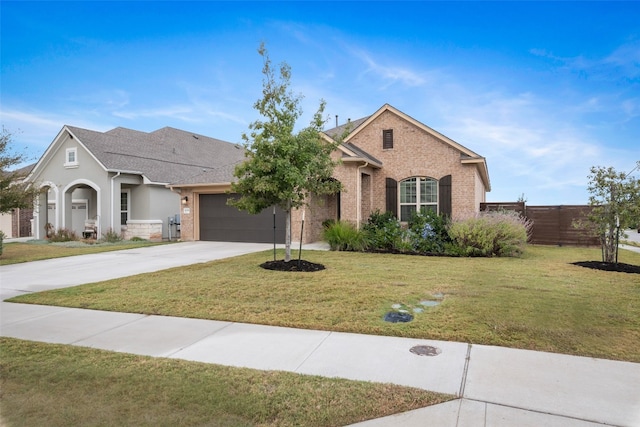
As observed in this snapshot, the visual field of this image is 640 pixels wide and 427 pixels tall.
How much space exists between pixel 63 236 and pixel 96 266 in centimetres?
1063

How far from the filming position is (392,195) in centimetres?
1775

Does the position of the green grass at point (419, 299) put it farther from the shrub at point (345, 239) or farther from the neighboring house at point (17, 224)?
the neighboring house at point (17, 224)

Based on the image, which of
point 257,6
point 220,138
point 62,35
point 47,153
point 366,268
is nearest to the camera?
point 366,268

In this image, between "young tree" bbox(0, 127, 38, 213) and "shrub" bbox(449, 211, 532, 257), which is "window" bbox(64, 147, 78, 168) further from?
"shrub" bbox(449, 211, 532, 257)

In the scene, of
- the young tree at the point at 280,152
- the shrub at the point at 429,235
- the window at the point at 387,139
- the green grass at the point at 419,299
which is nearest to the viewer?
the green grass at the point at 419,299

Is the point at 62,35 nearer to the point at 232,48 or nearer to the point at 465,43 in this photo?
the point at 232,48

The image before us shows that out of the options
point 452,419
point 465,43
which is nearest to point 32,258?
point 452,419

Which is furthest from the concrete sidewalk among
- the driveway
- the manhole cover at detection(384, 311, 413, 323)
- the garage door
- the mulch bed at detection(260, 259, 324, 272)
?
the garage door

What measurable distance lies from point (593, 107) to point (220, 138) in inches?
975

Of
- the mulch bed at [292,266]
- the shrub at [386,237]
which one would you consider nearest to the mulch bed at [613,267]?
the shrub at [386,237]

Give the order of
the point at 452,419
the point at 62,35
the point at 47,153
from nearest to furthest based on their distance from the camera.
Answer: the point at 452,419 → the point at 62,35 → the point at 47,153

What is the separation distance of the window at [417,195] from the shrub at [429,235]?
3.06 meters

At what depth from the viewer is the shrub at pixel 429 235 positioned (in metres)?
13.2

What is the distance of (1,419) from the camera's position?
2.97 meters
